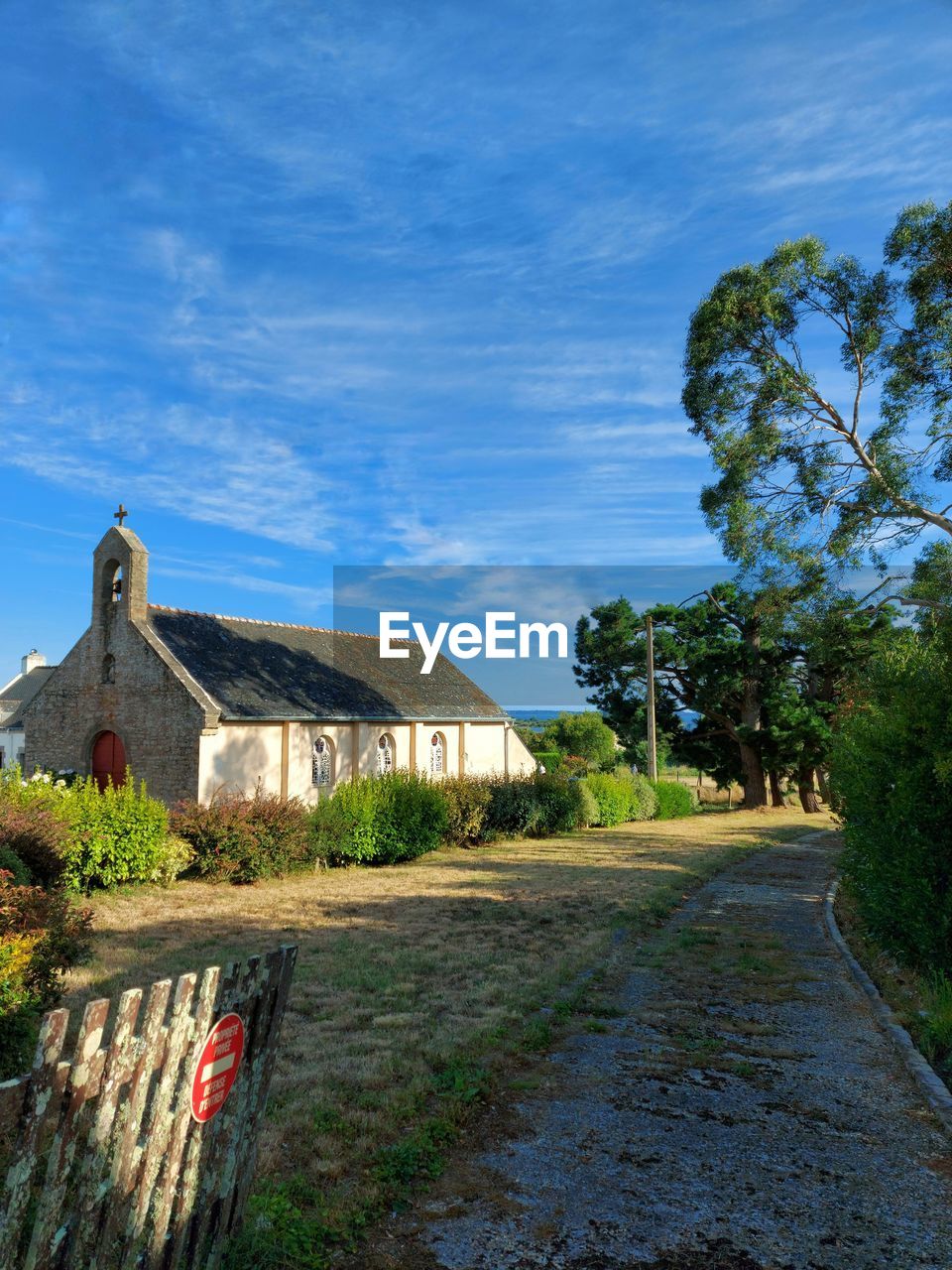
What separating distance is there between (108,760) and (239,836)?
9059 mm

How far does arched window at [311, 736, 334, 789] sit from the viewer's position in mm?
26797

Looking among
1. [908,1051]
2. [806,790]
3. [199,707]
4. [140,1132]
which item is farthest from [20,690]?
[140,1132]

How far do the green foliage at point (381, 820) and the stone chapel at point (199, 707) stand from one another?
12.4 feet

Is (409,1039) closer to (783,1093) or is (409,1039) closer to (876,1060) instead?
(783,1093)

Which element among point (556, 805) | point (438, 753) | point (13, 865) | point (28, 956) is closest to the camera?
point (28, 956)

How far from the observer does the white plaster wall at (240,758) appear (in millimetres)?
22172

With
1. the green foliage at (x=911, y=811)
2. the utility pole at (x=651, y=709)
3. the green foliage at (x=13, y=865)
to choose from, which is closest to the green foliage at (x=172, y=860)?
the green foliage at (x=13, y=865)

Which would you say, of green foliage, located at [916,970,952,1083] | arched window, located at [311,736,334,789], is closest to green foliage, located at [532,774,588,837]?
arched window, located at [311,736,334,789]

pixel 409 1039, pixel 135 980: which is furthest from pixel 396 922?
pixel 409 1039

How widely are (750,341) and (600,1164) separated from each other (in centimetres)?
2182

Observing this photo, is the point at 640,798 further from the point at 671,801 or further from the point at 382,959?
the point at 382,959

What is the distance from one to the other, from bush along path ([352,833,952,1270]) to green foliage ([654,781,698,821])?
28201 mm

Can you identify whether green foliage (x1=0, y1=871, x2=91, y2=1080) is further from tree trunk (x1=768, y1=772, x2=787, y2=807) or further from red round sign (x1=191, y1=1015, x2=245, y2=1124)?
tree trunk (x1=768, y1=772, x2=787, y2=807)

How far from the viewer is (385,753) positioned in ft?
99.4
